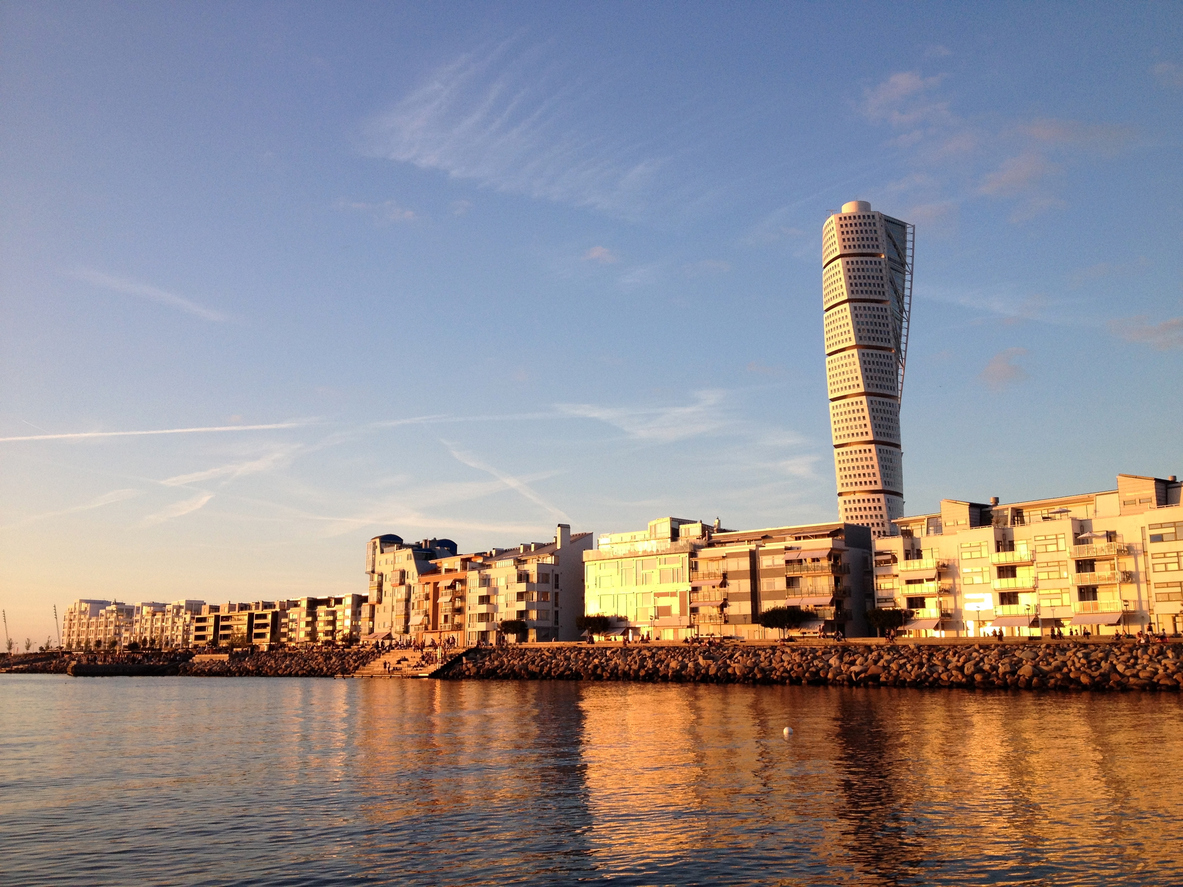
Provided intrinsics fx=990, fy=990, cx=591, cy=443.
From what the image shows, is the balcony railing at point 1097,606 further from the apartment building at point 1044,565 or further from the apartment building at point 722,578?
the apartment building at point 722,578

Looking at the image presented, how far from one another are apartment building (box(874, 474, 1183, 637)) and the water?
97.5 feet

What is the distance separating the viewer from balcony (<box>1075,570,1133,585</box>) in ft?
265

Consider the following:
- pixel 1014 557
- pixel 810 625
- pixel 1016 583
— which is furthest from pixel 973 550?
pixel 810 625

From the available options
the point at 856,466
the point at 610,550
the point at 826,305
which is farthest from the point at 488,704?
the point at 826,305

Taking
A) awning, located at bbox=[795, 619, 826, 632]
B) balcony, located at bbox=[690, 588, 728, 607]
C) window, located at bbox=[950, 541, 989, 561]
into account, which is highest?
window, located at bbox=[950, 541, 989, 561]

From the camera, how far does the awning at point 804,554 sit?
104438 mm

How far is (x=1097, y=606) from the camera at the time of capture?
271ft

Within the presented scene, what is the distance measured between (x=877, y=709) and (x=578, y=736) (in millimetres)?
17811

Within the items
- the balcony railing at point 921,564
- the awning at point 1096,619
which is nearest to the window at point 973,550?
the balcony railing at point 921,564

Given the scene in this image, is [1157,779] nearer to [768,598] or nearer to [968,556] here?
[968,556]

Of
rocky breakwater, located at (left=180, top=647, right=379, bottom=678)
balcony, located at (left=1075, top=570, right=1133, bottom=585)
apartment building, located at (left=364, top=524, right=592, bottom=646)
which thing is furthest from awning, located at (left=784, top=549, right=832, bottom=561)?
rocky breakwater, located at (left=180, top=647, right=379, bottom=678)

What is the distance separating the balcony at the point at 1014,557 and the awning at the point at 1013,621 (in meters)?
4.97

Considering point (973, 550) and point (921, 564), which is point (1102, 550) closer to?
point (973, 550)

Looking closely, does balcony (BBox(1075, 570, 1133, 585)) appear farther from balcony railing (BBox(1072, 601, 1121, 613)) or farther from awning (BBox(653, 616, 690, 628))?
awning (BBox(653, 616, 690, 628))
